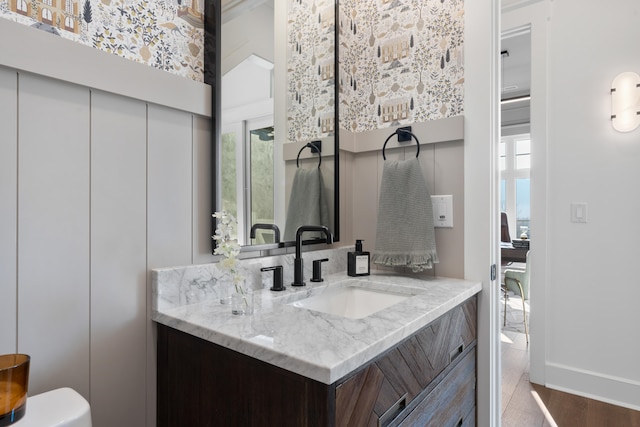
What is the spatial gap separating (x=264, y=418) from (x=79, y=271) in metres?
0.55

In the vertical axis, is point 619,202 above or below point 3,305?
above

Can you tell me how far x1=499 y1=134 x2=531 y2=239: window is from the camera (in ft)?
19.8

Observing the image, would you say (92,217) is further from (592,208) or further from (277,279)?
(592,208)

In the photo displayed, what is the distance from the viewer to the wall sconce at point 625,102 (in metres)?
1.95

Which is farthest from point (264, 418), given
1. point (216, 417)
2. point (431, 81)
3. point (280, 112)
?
point (431, 81)

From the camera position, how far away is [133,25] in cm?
95

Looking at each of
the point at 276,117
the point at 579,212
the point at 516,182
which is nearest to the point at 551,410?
the point at 579,212

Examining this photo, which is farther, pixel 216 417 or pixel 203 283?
pixel 203 283

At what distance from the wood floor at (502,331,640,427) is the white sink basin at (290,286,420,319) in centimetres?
109

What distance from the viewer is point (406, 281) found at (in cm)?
142

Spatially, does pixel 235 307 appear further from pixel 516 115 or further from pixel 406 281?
pixel 516 115

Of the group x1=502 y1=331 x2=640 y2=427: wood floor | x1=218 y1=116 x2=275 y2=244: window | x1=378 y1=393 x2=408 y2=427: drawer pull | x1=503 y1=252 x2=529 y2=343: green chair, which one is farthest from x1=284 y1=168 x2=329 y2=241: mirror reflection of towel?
x1=503 y1=252 x2=529 y2=343: green chair

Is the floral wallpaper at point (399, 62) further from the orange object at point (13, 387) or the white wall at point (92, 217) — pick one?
the orange object at point (13, 387)

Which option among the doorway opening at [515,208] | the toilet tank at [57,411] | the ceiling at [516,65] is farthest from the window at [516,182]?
the toilet tank at [57,411]
